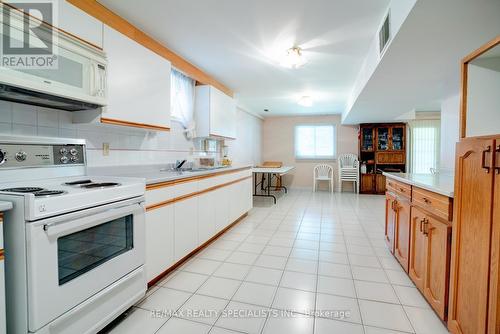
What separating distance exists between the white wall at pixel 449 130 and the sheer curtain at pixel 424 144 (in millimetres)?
3360

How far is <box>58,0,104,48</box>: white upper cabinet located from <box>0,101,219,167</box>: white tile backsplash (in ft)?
1.81

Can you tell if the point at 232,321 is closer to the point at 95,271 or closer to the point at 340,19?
the point at 95,271

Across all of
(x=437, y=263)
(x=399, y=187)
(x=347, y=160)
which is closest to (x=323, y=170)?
(x=347, y=160)

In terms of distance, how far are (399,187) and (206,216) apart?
196 cm

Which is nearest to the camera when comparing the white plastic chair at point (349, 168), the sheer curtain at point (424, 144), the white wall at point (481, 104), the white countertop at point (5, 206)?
the white countertop at point (5, 206)

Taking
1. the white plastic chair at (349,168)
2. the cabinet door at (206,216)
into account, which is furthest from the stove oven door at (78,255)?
the white plastic chair at (349,168)

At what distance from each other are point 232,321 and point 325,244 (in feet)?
5.57

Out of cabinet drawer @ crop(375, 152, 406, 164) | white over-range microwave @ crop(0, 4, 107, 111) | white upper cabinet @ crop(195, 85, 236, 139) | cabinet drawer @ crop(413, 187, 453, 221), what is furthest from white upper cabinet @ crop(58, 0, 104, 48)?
cabinet drawer @ crop(375, 152, 406, 164)

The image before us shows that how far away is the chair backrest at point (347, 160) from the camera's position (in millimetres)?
6887

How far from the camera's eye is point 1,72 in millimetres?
1202

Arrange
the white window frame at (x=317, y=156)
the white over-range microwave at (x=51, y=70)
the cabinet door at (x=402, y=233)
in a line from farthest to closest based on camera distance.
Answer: the white window frame at (x=317, y=156), the cabinet door at (x=402, y=233), the white over-range microwave at (x=51, y=70)

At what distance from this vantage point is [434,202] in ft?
5.42

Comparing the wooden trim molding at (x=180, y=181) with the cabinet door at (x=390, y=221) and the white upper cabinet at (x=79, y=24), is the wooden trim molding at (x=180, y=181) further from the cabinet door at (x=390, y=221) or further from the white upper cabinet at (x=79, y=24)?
the cabinet door at (x=390, y=221)

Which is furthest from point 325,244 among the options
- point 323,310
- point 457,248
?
point 457,248
